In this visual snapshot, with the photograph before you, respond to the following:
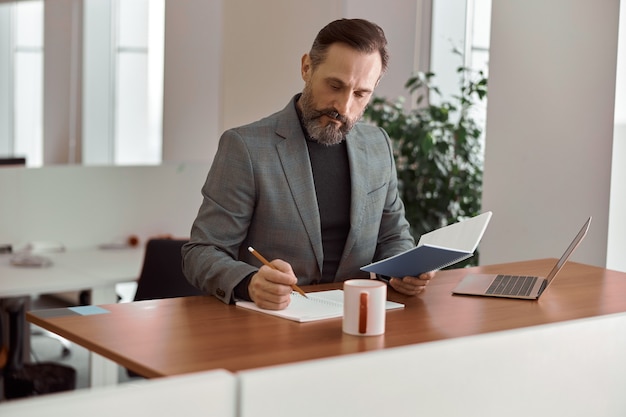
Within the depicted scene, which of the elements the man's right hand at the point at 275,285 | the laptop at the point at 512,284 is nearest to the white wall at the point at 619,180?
the laptop at the point at 512,284

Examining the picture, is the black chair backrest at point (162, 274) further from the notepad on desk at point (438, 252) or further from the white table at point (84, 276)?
the notepad on desk at point (438, 252)

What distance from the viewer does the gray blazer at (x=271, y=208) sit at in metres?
2.29

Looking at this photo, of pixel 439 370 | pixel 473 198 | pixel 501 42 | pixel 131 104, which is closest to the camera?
pixel 439 370

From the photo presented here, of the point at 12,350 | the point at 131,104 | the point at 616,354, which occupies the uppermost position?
the point at 131,104

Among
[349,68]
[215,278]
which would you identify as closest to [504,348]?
[215,278]

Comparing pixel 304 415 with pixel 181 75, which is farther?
pixel 181 75

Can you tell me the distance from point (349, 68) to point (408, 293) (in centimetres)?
59

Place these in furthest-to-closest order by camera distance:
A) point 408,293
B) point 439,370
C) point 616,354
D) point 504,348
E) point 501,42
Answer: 1. point 501,42
2. point 408,293
3. point 616,354
4. point 504,348
5. point 439,370

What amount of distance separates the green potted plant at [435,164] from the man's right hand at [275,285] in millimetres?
2372

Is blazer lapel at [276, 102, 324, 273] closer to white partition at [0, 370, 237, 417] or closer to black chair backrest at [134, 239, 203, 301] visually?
white partition at [0, 370, 237, 417]

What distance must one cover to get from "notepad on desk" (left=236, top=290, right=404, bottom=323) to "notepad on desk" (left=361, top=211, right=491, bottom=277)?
0.31ft

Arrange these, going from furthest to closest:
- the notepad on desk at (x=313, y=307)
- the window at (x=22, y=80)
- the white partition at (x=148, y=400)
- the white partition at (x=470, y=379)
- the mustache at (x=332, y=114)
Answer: the window at (x=22, y=80) → the mustache at (x=332, y=114) → the notepad on desk at (x=313, y=307) → the white partition at (x=470, y=379) → the white partition at (x=148, y=400)

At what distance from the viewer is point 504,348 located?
180 centimetres

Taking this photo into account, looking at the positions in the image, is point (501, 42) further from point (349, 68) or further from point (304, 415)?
point (304, 415)
